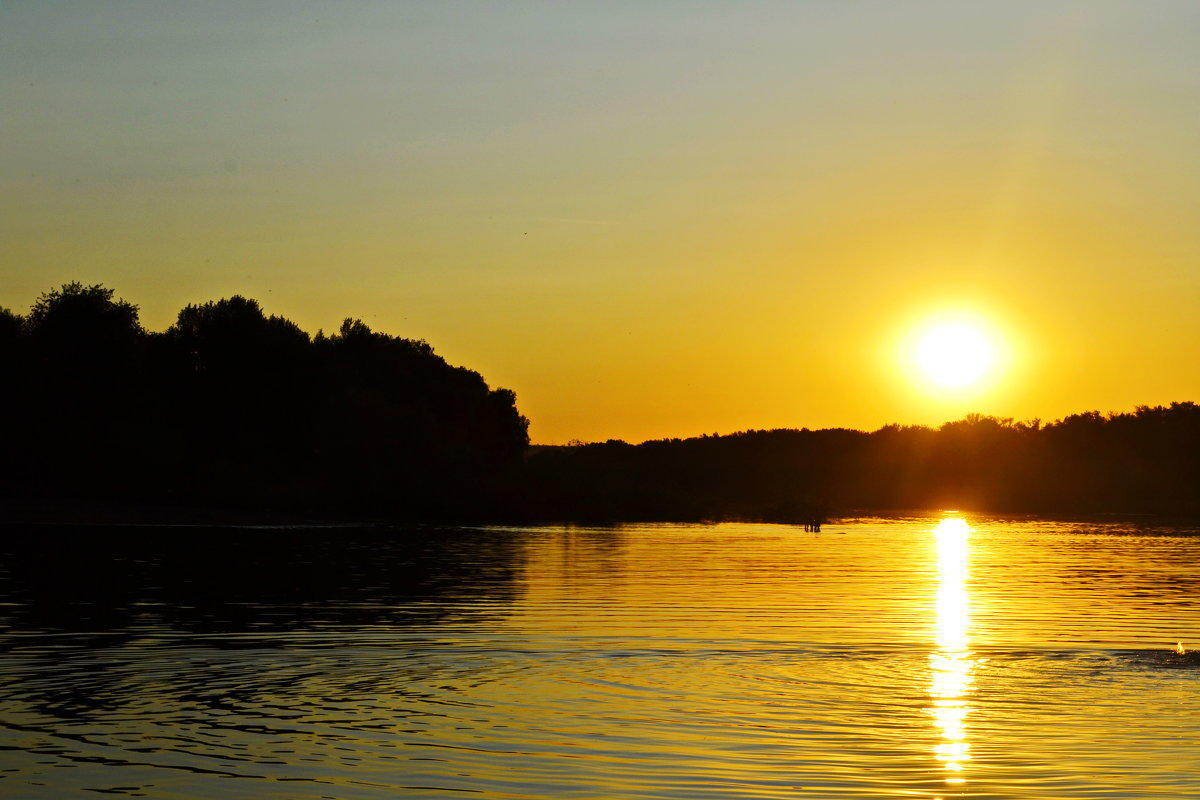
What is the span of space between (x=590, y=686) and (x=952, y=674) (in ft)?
22.7

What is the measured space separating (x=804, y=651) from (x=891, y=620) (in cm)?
870

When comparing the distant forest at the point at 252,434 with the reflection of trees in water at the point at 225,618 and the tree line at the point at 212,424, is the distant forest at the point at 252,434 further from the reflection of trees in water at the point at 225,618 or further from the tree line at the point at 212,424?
the reflection of trees in water at the point at 225,618

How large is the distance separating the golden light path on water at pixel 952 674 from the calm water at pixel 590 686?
89mm

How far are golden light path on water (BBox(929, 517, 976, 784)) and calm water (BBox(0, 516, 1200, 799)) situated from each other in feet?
0.29

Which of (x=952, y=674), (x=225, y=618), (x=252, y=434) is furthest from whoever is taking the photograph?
(x=252, y=434)

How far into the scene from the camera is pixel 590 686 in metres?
22.9

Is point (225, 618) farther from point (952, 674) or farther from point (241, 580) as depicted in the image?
point (952, 674)

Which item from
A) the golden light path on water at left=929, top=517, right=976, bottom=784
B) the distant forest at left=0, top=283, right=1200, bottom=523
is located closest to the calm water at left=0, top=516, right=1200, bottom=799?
the golden light path on water at left=929, top=517, right=976, bottom=784

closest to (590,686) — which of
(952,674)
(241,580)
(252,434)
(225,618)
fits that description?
(952,674)

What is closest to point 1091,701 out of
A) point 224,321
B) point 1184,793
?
point 1184,793

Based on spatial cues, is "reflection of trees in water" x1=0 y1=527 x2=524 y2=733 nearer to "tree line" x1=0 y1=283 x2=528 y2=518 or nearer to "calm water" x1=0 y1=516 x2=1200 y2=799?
"calm water" x1=0 y1=516 x2=1200 y2=799

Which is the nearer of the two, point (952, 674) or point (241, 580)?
point (952, 674)

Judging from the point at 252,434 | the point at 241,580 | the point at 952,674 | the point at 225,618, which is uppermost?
the point at 252,434

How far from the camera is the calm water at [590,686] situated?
15.9 metres
